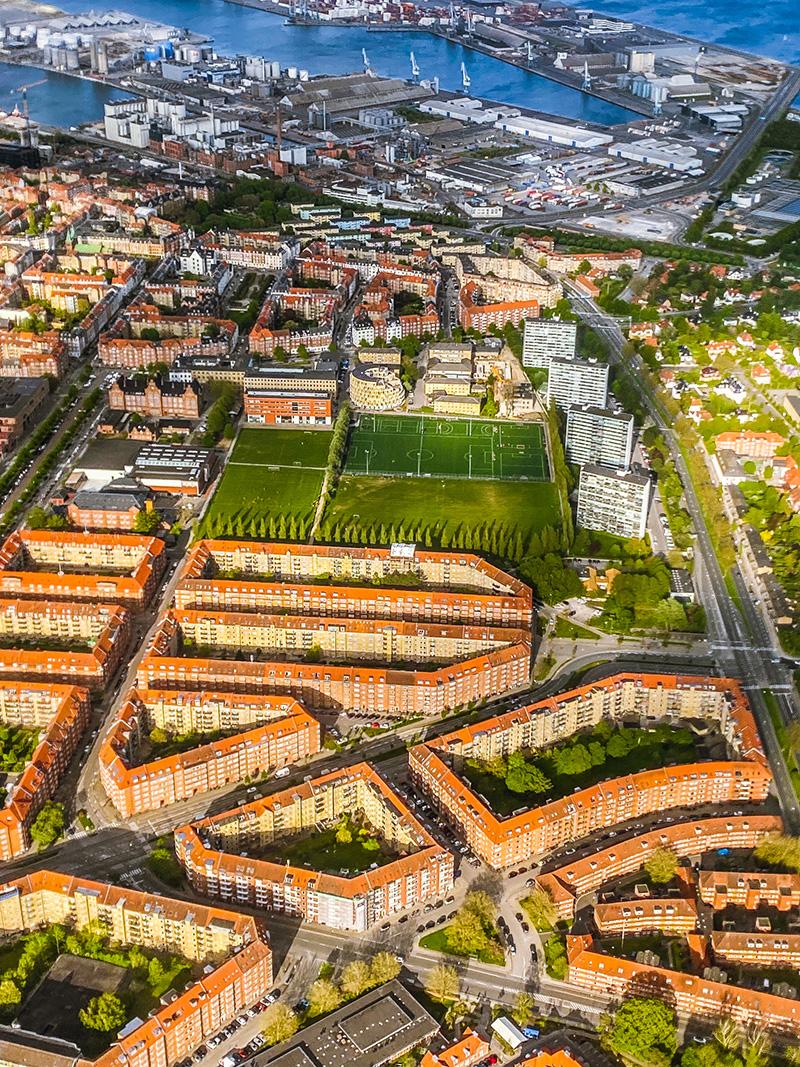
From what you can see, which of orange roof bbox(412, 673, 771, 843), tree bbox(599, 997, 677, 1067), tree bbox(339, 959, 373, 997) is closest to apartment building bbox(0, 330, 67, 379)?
orange roof bbox(412, 673, 771, 843)

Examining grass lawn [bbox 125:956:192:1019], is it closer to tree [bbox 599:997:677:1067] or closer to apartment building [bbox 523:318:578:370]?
tree [bbox 599:997:677:1067]

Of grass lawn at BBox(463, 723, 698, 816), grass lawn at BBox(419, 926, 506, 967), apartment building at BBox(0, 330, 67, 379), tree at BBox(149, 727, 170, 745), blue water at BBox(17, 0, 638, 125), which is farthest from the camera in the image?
blue water at BBox(17, 0, 638, 125)

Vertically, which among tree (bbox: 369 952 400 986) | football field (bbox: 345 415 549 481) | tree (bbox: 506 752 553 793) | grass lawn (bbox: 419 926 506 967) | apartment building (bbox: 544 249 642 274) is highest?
apartment building (bbox: 544 249 642 274)

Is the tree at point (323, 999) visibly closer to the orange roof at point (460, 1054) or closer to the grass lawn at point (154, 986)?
the orange roof at point (460, 1054)

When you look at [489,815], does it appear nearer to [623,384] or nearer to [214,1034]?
[214,1034]

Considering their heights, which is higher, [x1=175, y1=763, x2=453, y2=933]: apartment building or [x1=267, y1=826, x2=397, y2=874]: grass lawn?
[x1=175, y1=763, x2=453, y2=933]: apartment building

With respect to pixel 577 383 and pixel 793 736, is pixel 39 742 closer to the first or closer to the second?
pixel 793 736

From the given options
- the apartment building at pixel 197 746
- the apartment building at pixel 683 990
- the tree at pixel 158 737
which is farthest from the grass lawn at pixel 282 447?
the apartment building at pixel 683 990

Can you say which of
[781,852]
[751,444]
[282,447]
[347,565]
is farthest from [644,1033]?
[282,447]
